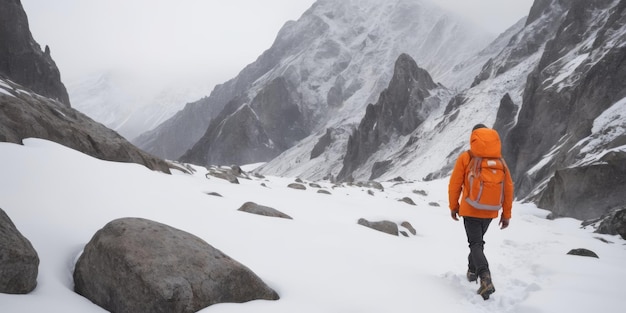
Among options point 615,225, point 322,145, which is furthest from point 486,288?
point 322,145

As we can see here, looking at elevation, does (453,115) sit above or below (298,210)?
below

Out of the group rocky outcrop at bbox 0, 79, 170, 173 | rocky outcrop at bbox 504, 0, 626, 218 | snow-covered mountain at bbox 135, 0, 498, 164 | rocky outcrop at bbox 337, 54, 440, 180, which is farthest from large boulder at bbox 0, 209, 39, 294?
snow-covered mountain at bbox 135, 0, 498, 164

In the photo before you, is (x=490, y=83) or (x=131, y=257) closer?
(x=131, y=257)

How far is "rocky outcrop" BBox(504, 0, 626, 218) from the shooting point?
697 inches

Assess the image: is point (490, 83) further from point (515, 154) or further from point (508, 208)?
point (508, 208)

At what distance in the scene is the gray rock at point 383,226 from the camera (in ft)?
29.2

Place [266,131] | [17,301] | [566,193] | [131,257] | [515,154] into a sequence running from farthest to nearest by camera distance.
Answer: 1. [266,131]
2. [515,154]
3. [566,193]
4. [131,257]
5. [17,301]

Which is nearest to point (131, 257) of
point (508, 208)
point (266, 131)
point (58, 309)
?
point (58, 309)

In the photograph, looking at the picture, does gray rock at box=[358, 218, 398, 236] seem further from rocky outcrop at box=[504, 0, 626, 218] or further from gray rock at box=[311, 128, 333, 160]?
gray rock at box=[311, 128, 333, 160]

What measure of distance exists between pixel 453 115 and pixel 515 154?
88.4 feet

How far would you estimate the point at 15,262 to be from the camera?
9.97 ft

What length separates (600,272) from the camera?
5621mm

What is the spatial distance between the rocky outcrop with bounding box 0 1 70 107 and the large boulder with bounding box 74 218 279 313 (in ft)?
231

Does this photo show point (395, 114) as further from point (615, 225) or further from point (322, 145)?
point (615, 225)
